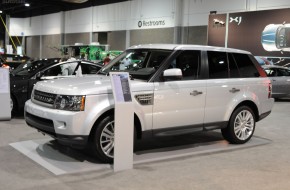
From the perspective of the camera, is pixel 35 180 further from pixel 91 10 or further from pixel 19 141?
pixel 91 10

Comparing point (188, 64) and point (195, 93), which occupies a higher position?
point (188, 64)

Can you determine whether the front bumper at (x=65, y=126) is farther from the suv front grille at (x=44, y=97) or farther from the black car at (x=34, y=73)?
the black car at (x=34, y=73)

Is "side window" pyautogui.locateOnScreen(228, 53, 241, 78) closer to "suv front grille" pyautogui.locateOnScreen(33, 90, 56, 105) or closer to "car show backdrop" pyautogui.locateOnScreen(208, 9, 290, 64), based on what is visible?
"suv front grille" pyautogui.locateOnScreen(33, 90, 56, 105)

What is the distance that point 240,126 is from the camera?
770 centimetres

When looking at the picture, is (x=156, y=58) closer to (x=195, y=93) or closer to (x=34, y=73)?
(x=195, y=93)

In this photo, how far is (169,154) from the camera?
678cm

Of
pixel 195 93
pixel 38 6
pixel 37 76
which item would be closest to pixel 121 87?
pixel 195 93

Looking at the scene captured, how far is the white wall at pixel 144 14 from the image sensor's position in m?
22.3

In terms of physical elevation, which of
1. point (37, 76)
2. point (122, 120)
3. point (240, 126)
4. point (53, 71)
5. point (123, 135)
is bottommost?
point (240, 126)

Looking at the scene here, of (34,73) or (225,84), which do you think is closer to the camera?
(225,84)

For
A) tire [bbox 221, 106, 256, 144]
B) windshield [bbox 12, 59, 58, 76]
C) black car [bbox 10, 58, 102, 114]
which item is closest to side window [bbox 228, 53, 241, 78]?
tire [bbox 221, 106, 256, 144]

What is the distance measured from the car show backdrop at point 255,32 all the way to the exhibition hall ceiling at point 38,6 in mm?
12140

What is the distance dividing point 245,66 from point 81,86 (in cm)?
351

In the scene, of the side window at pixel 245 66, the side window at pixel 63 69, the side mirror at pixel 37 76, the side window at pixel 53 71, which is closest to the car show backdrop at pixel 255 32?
the side window at pixel 245 66
